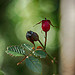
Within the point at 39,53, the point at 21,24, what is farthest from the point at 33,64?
the point at 21,24

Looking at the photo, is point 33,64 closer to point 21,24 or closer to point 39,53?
point 39,53

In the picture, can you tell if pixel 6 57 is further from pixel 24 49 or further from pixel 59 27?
pixel 59 27

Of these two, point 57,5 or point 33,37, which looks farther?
point 57,5

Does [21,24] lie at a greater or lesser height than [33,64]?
greater

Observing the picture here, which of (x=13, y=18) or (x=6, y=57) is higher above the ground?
(x=13, y=18)

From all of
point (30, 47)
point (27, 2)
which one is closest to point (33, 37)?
point (30, 47)
